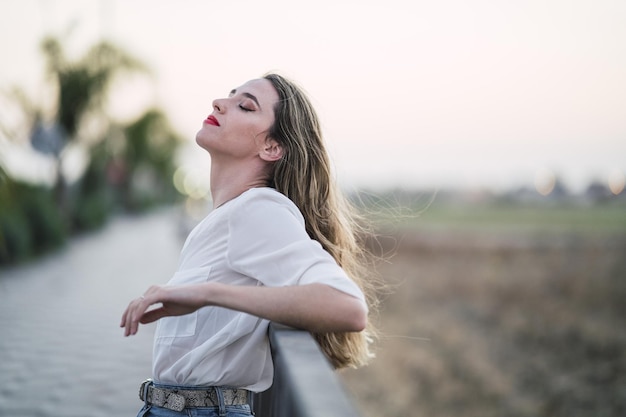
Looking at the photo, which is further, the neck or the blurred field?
the blurred field

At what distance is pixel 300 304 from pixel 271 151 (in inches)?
29.0

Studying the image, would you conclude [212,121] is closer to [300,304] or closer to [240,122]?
[240,122]

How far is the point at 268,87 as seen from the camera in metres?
2.51

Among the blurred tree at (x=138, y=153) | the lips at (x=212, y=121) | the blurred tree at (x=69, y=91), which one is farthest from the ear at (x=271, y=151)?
the blurred tree at (x=138, y=153)

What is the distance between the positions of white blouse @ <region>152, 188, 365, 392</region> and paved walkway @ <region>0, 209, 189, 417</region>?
344 centimetres

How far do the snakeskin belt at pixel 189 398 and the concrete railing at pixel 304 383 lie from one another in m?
0.13

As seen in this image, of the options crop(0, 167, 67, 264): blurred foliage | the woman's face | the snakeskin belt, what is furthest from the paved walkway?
the woman's face

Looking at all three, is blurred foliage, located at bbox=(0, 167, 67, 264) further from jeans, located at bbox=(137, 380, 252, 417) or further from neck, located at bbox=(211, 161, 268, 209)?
jeans, located at bbox=(137, 380, 252, 417)

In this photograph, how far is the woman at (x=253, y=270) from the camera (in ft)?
6.37

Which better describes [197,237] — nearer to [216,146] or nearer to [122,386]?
[216,146]

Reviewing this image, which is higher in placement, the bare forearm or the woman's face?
the woman's face

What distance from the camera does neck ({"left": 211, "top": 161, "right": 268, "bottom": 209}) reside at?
2.48 meters

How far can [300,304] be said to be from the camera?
190 cm

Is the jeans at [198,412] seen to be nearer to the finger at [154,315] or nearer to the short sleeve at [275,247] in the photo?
the finger at [154,315]
